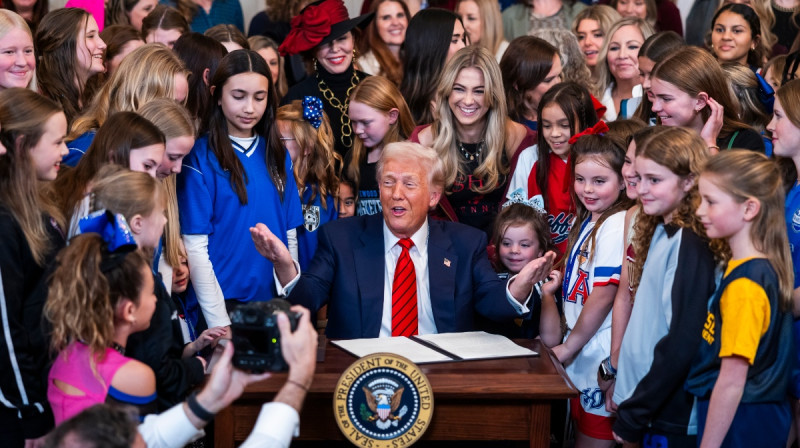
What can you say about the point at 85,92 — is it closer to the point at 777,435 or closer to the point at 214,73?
the point at 214,73

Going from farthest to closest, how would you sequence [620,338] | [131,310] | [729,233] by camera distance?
1. [620,338]
2. [729,233]
3. [131,310]

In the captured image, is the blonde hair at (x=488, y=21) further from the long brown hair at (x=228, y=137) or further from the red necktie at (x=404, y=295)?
the red necktie at (x=404, y=295)

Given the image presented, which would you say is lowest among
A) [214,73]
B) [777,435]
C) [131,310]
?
[777,435]

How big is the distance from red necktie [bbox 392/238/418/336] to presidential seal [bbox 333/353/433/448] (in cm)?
68

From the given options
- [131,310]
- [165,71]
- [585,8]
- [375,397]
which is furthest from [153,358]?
[585,8]

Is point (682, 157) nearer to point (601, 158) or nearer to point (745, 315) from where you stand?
point (745, 315)

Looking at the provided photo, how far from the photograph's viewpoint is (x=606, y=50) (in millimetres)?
5645

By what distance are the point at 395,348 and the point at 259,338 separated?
32.2 inches

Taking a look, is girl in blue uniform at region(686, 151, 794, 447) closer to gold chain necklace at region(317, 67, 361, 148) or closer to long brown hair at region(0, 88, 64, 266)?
long brown hair at region(0, 88, 64, 266)

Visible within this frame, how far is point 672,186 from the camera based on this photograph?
300 cm

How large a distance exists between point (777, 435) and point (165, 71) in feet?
8.24

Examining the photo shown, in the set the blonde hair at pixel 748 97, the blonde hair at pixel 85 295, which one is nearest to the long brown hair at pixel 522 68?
the blonde hair at pixel 748 97

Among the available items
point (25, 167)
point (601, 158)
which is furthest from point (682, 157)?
point (25, 167)

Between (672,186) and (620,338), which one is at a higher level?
(672,186)
